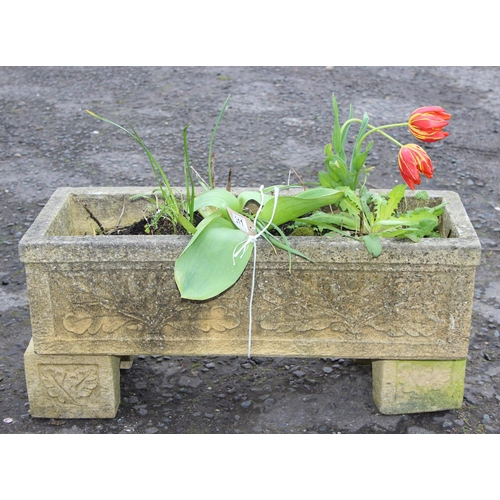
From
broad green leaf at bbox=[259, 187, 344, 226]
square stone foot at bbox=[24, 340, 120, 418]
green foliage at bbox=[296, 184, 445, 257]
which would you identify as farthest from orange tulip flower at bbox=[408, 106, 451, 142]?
square stone foot at bbox=[24, 340, 120, 418]

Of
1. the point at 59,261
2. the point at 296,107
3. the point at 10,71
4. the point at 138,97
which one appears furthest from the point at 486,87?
the point at 59,261

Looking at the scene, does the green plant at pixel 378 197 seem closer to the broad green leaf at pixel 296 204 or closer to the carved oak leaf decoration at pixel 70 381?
the broad green leaf at pixel 296 204

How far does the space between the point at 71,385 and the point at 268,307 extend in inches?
26.2

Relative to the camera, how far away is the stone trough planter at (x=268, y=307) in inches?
80.7

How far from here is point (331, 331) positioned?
7.01ft

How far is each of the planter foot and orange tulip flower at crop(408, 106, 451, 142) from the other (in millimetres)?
664

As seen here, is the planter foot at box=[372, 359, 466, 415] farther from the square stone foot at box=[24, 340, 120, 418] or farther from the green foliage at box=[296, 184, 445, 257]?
the square stone foot at box=[24, 340, 120, 418]

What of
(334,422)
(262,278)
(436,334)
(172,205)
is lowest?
(334,422)

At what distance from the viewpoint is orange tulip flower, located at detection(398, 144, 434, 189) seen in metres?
2.06

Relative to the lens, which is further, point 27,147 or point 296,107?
point 296,107

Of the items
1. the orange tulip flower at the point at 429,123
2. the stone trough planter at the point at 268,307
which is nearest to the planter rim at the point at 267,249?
the stone trough planter at the point at 268,307

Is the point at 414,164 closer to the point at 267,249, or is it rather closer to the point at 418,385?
the point at 267,249

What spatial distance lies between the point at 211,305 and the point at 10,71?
4.04m

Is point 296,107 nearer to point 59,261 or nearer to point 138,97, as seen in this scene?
point 138,97
